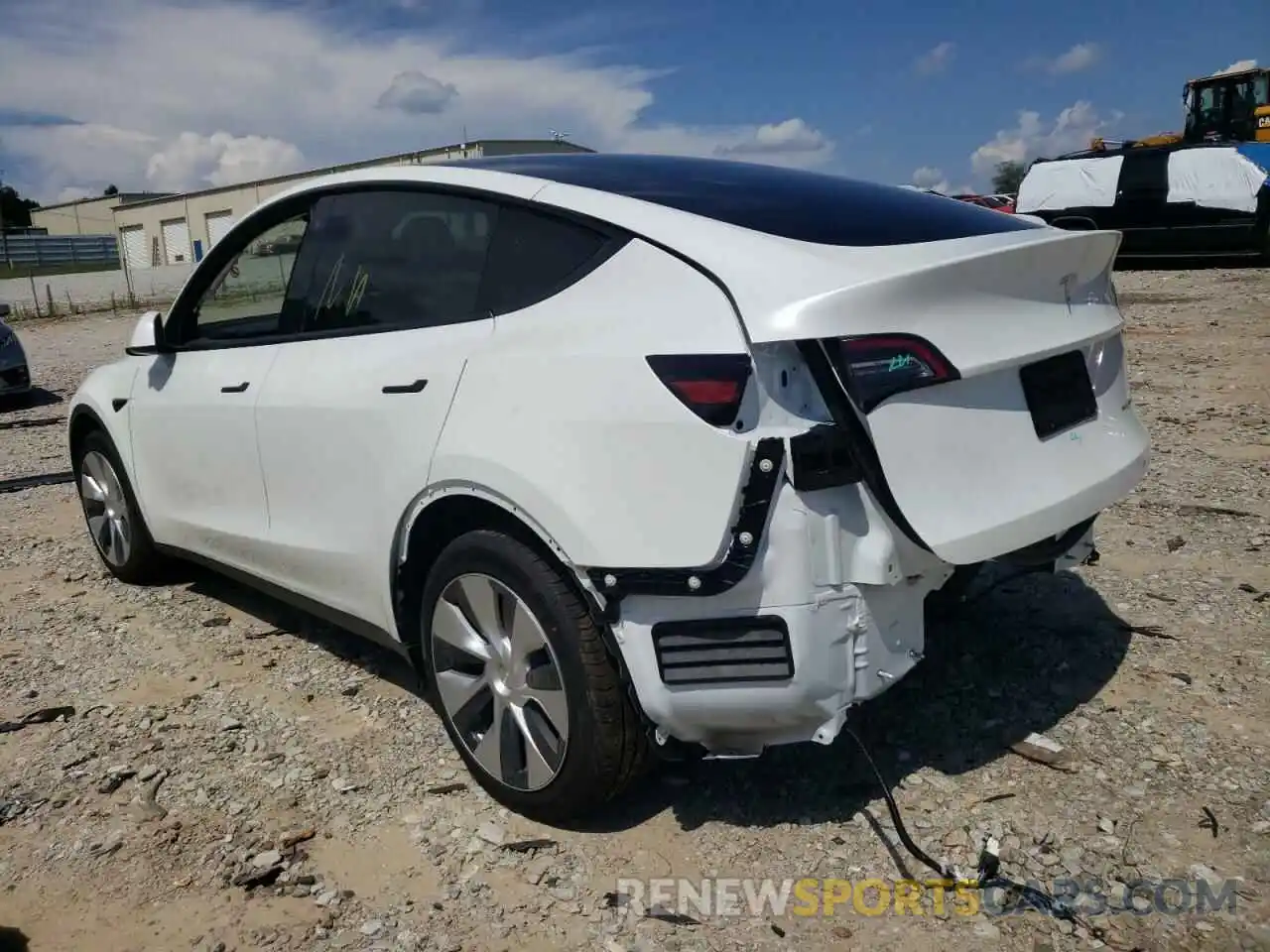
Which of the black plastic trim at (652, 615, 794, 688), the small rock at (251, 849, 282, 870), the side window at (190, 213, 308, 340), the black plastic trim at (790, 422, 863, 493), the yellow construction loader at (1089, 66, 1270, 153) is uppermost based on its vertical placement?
the yellow construction loader at (1089, 66, 1270, 153)

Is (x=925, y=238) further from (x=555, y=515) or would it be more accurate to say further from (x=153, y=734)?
(x=153, y=734)

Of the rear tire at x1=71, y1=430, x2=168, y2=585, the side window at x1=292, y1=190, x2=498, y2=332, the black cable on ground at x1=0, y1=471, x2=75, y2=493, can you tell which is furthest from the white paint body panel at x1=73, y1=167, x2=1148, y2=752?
the black cable on ground at x1=0, y1=471, x2=75, y2=493

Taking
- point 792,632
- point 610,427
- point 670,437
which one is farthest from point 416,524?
point 792,632

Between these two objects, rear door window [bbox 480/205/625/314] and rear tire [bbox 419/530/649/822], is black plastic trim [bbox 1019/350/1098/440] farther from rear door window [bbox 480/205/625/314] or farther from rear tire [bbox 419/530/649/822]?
rear tire [bbox 419/530/649/822]

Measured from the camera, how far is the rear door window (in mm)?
2705

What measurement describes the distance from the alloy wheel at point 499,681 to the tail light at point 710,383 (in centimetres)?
70

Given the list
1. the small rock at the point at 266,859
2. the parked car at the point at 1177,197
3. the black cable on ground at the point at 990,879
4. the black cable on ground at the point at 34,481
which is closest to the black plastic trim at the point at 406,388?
the small rock at the point at 266,859

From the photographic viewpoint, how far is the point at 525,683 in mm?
2758

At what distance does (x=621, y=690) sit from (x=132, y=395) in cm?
288

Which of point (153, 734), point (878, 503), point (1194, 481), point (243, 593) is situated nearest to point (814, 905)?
point (878, 503)

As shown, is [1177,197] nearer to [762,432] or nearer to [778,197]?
[778,197]

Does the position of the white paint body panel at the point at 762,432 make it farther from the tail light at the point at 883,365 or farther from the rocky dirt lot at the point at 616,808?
the rocky dirt lot at the point at 616,808

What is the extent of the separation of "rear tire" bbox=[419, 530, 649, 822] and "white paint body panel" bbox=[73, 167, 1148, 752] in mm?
122

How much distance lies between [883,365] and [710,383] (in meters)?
0.38
